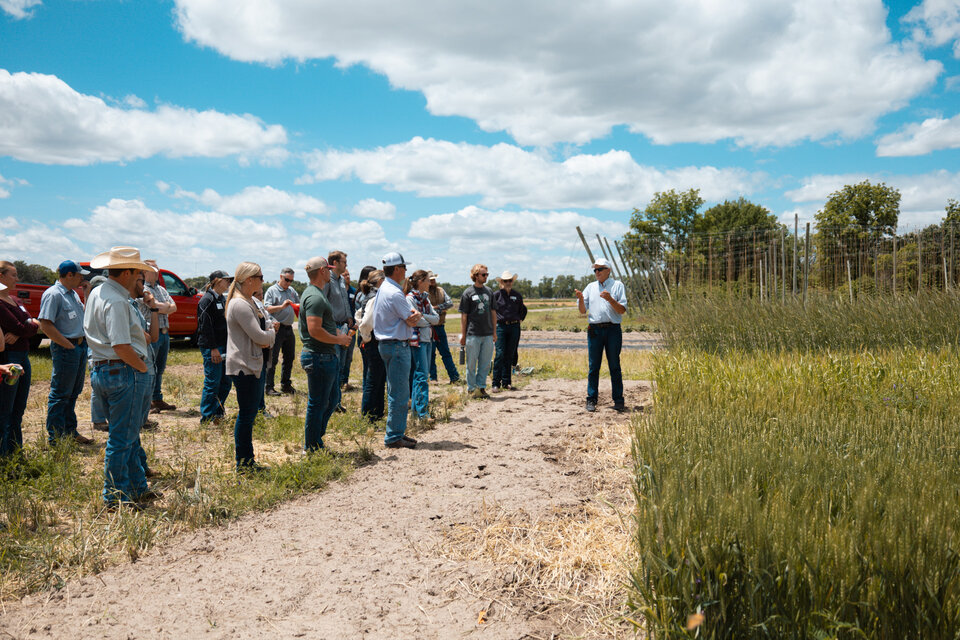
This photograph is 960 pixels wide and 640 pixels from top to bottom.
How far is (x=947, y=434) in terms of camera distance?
3.79m

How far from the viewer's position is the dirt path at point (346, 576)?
121 inches

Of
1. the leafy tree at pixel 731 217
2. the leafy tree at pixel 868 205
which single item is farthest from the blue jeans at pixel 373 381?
the leafy tree at pixel 731 217

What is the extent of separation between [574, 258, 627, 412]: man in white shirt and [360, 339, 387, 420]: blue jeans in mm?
2701

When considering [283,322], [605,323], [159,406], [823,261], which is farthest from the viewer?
[823,261]

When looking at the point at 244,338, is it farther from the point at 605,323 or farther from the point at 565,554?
the point at 605,323

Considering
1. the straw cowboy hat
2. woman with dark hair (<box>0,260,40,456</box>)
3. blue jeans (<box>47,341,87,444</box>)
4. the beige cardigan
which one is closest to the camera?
→ the straw cowboy hat

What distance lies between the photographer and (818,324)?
870 cm

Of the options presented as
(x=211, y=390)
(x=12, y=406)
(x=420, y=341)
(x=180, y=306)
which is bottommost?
(x=211, y=390)

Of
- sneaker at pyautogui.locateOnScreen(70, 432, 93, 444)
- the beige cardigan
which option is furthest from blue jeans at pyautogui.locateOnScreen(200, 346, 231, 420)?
the beige cardigan

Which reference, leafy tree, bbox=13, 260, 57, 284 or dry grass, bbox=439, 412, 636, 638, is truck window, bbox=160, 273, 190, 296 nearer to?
leafy tree, bbox=13, 260, 57, 284

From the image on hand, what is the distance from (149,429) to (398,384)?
124 inches

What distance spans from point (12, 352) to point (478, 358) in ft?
18.7

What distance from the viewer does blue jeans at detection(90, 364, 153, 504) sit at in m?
4.45

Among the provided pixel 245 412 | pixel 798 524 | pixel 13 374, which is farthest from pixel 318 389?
pixel 798 524
